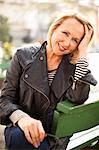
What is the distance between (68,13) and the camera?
121 centimetres

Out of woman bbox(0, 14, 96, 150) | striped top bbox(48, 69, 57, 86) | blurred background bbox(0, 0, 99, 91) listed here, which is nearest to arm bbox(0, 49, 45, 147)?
woman bbox(0, 14, 96, 150)

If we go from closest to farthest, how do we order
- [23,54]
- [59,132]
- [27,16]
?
[59,132]
[23,54]
[27,16]

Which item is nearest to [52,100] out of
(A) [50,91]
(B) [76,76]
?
(A) [50,91]

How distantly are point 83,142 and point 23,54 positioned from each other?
50 centimetres

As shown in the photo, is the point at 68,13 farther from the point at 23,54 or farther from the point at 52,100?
the point at 52,100

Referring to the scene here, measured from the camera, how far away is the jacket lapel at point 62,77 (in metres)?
1.25

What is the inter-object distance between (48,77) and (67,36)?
20 cm

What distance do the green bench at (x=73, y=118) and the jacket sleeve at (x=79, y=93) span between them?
0.40 ft

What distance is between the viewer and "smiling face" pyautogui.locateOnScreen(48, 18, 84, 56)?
119 cm

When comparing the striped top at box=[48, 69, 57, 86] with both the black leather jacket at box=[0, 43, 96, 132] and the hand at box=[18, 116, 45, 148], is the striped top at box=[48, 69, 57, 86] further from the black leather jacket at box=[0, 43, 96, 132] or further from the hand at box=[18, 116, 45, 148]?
the hand at box=[18, 116, 45, 148]

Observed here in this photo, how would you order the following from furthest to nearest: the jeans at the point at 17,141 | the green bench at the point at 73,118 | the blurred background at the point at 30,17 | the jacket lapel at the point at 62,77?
the blurred background at the point at 30,17, the jacket lapel at the point at 62,77, the jeans at the point at 17,141, the green bench at the point at 73,118

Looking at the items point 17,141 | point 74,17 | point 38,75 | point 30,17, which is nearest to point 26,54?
point 38,75

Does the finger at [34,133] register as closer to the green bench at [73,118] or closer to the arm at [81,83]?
the green bench at [73,118]

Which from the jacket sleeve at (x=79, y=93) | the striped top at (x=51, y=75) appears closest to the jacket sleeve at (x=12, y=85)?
the striped top at (x=51, y=75)
